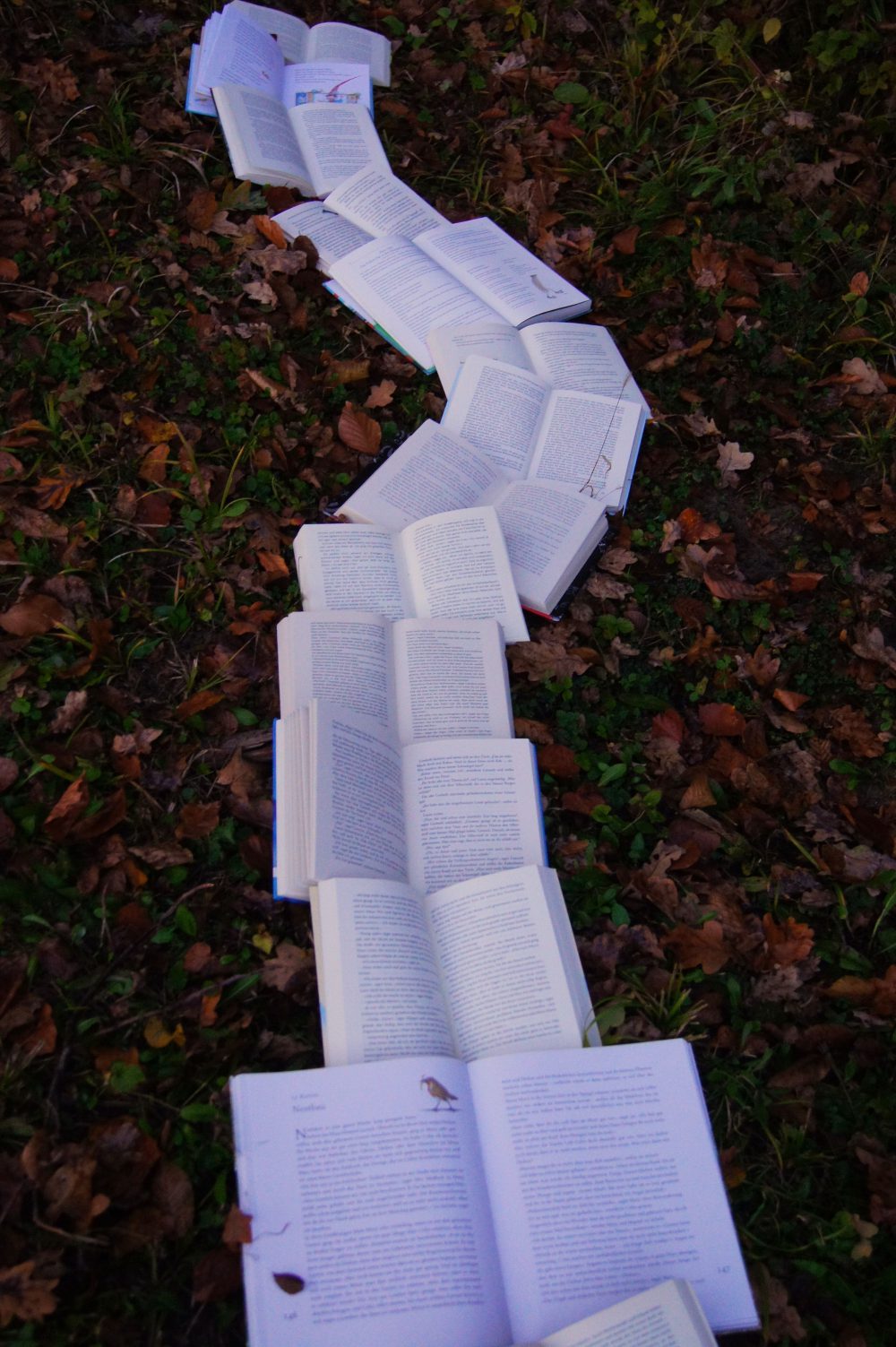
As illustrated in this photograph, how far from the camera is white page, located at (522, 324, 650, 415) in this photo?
3.36 meters

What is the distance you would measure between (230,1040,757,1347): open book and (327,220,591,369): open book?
7.84ft

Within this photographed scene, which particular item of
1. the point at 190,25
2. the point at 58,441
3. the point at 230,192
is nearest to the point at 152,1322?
the point at 58,441

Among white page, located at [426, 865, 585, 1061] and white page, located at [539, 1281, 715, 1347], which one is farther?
white page, located at [426, 865, 585, 1061]

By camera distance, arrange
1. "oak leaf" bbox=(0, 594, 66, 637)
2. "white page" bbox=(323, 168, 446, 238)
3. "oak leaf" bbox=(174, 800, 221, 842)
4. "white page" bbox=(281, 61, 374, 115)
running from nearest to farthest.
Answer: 1. "oak leaf" bbox=(174, 800, 221, 842)
2. "oak leaf" bbox=(0, 594, 66, 637)
3. "white page" bbox=(323, 168, 446, 238)
4. "white page" bbox=(281, 61, 374, 115)

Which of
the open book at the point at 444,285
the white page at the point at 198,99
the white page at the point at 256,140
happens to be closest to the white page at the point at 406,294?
the open book at the point at 444,285

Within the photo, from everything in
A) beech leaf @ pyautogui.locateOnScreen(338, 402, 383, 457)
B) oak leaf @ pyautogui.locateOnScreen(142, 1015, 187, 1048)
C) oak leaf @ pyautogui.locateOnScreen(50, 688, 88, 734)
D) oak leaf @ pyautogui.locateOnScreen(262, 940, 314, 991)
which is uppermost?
beech leaf @ pyautogui.locateOnScreen(338, 402, 383, 457)

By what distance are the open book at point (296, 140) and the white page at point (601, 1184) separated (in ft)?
10.7

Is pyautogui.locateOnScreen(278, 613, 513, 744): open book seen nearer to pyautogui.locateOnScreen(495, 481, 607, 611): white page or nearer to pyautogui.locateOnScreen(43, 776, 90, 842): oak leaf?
pyautogui.locateOnScreen(495, 481, 607, 611): white page

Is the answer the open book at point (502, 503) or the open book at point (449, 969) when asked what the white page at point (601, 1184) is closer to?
the open book at point (449, 969)

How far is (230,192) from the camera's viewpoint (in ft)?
11.7

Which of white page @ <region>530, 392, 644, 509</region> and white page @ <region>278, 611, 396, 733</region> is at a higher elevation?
white page @ <region>530, 392, 644, 509</region>

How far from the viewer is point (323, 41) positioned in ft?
13.5

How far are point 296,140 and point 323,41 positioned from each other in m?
0.63

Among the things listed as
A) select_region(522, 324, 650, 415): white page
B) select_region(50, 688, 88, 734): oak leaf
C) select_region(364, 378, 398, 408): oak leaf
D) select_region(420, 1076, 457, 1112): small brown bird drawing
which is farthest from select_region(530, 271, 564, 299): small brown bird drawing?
select_region(420, 1076, 457, 1112): small brown bird drawing
